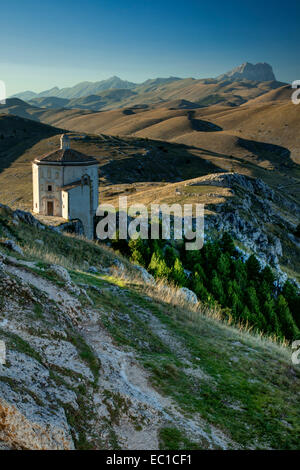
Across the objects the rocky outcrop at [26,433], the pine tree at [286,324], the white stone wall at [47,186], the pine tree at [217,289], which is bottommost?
the pine tree at [286,324]

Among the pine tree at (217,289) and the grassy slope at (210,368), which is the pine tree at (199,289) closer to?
the pine tree at (217,289)

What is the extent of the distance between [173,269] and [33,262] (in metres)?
10.7

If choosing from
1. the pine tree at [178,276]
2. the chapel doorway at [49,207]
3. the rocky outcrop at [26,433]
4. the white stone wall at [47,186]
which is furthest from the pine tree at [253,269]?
the chapel doorway at [49,207]

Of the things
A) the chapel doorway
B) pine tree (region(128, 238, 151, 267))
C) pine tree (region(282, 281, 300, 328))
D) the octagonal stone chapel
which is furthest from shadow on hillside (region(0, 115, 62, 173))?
pine tree (region(282, 281, 300, 328))

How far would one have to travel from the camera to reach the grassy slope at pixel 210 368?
5.90 m

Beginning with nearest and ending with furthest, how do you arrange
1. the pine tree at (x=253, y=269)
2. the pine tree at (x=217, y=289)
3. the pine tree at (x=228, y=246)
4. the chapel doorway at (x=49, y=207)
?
1. the pine tree at (x=217, y=289)
2. the pine tree at (x=253, y=269)
3. the pine tree at (x=228, y=246)
4. the chapel doorway at (x=49, y=207)

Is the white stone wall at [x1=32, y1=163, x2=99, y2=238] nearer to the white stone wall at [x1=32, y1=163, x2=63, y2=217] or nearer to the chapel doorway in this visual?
the white stone wall at [x1=32, y1=163, x2=63, y2=217]

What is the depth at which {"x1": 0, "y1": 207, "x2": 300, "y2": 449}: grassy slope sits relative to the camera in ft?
19.4

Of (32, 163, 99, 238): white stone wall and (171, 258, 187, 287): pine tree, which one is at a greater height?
(32, 163, 99, 238): white stone wall

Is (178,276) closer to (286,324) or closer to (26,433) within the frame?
(286,324)

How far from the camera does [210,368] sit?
293 inches

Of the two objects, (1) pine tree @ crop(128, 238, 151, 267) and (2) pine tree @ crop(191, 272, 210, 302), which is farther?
(1) pine tree @ crop(128, 238, 151, 267)

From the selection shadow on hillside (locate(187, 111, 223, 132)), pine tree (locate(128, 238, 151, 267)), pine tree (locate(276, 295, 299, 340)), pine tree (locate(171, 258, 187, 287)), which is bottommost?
pine tree (locate(276, 295, 299, 340))

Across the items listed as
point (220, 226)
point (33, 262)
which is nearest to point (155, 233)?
point (220, 226)
